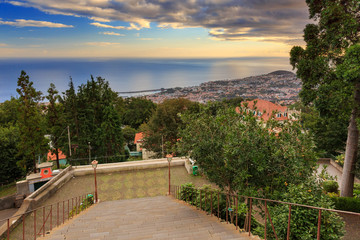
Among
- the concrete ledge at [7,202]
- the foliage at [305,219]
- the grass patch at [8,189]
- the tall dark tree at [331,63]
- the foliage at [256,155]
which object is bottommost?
the grass patch at [8,189]

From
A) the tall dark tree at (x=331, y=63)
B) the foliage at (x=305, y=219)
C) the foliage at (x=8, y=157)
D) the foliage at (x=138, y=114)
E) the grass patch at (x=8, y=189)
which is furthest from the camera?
the foliage at (x=138, y=114)

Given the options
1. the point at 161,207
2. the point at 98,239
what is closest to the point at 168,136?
the point at 161,207

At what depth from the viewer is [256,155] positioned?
19.5 feet

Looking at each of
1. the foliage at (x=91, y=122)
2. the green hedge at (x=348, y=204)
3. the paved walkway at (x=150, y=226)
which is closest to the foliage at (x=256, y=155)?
the paved walkway at (x=150, y=226)

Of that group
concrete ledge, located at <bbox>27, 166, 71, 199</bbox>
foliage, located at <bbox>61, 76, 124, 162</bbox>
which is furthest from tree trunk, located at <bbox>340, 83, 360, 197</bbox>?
foliage, located at <bbox>61, 76, 124, 162</bbox>

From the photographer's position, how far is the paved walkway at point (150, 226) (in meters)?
6.28

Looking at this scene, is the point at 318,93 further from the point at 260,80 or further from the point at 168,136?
the point at 260,80

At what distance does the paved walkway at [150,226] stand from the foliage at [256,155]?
4.50 ft

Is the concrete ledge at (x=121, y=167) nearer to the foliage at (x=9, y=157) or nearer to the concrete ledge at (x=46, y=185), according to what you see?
the concrete ledge at (x=46, y=185)

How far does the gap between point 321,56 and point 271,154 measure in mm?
6984

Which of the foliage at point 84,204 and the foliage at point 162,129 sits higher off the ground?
the foliage at point 162,129

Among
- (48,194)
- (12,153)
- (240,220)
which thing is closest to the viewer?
(240,220)

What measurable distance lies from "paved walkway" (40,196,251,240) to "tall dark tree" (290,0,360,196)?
22.9 feet

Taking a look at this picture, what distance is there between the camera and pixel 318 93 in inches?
404
